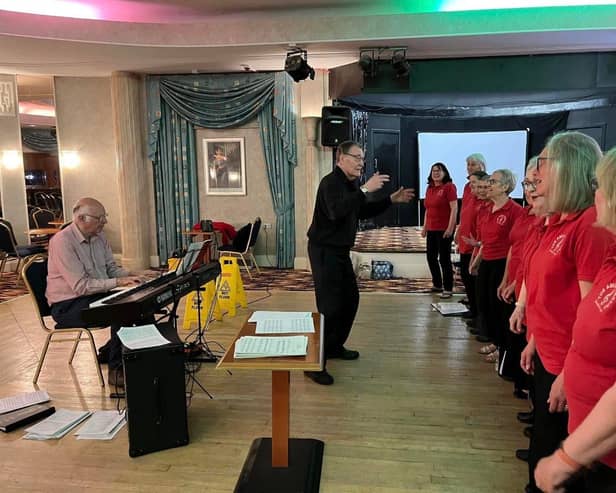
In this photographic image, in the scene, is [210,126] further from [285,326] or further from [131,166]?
[285,326]

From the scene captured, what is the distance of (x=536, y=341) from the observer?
170cm

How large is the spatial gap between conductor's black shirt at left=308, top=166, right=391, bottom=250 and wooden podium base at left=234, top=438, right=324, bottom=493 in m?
1.34

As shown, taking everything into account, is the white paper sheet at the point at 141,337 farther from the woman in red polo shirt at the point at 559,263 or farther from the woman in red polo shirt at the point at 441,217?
the woman in red polo shirt at the point at 441,217

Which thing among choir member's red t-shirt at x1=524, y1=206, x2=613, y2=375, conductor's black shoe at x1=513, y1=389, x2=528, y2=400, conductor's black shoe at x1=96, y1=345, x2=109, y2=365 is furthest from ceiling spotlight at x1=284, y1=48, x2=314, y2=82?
choir member's red t-shirt at x1=524, y1=206, x2=613, y2=375

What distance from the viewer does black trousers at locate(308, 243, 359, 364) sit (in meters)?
3.34

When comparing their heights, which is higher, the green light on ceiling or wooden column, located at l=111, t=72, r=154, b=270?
the green light on ceiling

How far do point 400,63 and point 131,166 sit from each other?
13.8 feet

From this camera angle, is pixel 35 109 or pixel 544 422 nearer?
pixel 544 422

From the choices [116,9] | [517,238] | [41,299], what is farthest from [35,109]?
[517,238]

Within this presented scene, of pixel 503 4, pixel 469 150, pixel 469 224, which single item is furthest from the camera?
pixel 469 150

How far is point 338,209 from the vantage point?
10.2ft

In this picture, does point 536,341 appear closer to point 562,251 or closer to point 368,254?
point 562,251

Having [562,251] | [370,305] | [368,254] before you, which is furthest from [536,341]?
[368,254]

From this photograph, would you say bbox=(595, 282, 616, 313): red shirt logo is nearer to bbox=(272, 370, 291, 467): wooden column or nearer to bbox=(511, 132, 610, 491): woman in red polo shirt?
bbox=(511, 132, 610, 491): woman in red polo shirt
